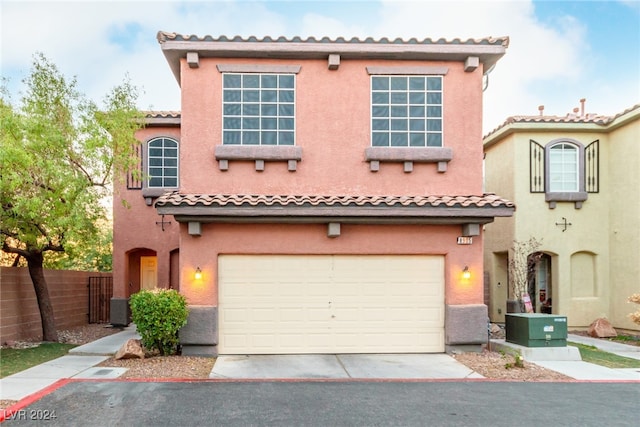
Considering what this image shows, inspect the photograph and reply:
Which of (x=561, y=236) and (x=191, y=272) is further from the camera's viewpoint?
(x=561, y=236)

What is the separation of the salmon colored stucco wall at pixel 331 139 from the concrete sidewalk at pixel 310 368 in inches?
140

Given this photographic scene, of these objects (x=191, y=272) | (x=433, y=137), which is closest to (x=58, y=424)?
(x=191, y=272)

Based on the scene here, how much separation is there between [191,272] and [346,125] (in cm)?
465

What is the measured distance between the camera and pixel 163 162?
50.7ft

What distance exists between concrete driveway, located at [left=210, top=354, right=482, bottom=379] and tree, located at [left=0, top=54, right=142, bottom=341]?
481cm

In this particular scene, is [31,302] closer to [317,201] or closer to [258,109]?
[258,109]

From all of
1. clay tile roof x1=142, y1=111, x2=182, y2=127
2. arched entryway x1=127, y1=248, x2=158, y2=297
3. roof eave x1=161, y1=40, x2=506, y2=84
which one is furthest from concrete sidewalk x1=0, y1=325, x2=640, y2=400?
clay tile roof x1=142, y1=111, x2=182, y2=127

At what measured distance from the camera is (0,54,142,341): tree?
32.8 ft

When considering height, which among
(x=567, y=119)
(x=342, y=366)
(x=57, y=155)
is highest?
(x=567, y=119)

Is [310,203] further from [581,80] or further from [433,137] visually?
[581,80]

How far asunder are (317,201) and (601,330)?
9662 millimetres

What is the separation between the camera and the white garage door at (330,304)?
10.3 m

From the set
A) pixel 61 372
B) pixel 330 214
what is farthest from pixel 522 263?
pixel 61 372

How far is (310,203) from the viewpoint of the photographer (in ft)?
31.7
